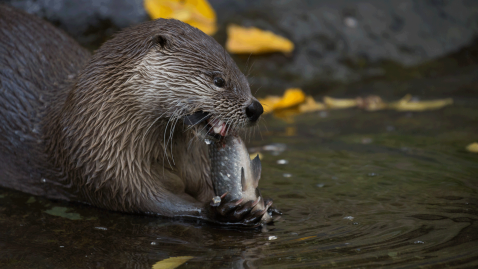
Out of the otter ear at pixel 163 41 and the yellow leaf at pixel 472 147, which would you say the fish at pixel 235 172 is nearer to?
the otter ear at pixel 163 41

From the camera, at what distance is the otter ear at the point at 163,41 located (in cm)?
268

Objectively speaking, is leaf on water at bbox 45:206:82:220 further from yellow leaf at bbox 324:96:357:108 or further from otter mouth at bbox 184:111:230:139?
yellow leaf at bbox 324:96:357:108

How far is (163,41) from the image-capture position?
106 inches

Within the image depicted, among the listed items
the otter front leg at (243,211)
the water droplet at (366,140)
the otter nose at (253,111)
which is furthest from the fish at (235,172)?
the water droplet at (366,140)

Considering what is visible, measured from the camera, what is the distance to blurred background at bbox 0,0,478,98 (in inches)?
212

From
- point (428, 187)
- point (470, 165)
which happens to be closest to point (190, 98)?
point (428, 187)

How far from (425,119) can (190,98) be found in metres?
2.55

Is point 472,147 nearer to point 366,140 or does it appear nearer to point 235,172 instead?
point 366,140

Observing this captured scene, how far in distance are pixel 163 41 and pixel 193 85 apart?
26 centimetres

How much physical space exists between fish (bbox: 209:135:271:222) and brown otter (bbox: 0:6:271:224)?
0.05 metres

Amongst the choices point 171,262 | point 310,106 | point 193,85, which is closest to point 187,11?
point 310,106

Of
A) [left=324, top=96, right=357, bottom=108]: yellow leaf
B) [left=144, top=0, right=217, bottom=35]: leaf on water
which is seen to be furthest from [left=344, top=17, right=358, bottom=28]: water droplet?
[left=144, top=0, right=217, bottom=35]: leaf on water

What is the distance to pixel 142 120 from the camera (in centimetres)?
277

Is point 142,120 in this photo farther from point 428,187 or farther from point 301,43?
point 301,43
